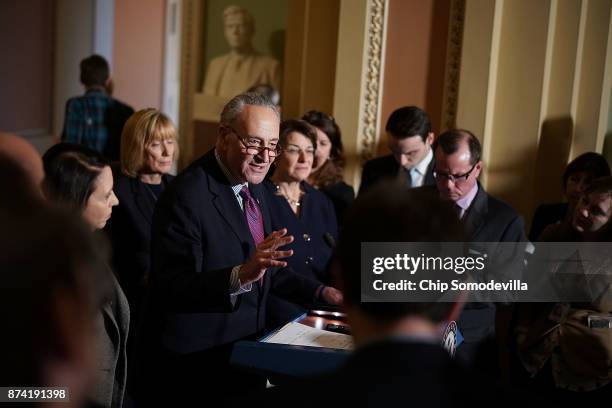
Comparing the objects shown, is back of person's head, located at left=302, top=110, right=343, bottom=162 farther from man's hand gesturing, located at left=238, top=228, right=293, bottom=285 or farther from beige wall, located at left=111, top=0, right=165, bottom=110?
beige wall, located at left=111, top=0, right=165, bottom=110

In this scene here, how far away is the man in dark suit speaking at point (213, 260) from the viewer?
260 centimetres

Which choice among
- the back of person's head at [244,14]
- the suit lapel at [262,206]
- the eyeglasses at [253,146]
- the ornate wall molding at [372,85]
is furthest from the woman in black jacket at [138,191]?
the back of person's head at [244,14]

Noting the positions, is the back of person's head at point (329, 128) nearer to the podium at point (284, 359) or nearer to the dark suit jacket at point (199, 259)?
the dark suit jacket at point (199, 259)

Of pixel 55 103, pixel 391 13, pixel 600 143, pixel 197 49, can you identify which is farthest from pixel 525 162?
pixel 55 103

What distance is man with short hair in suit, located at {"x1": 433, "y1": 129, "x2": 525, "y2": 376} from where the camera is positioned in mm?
3365

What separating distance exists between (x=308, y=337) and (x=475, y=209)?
4.46ft

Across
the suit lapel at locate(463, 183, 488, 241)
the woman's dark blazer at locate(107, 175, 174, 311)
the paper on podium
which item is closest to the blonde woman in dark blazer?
the paper on podium

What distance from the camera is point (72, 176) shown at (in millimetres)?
2436

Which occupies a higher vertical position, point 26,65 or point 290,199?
point 26,65

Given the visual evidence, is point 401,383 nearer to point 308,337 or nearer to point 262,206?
point 308,337

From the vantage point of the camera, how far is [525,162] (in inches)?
183

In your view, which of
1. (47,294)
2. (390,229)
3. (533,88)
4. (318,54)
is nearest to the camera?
(47,294)

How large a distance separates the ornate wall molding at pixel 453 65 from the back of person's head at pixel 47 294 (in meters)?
4.18

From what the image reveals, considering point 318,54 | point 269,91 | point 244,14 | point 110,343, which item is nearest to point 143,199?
point 110,343
